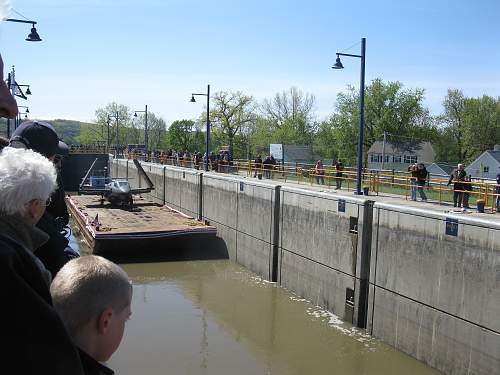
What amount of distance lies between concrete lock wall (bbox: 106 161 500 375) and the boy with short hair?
324 inches

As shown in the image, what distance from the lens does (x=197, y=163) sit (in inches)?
1585

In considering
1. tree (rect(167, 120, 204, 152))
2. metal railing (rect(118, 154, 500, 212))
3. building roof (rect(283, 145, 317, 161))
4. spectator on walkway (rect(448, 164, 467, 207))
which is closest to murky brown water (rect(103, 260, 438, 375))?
metal railing (rect(118, 154, 500, 212))

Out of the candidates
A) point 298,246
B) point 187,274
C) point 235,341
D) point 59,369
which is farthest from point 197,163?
point 59,369

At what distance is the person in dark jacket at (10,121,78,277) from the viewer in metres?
2.77

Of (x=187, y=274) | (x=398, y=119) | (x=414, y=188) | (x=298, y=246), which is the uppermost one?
(x=398, y=119)

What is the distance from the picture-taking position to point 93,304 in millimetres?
1722

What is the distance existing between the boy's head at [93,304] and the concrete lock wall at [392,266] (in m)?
8.22

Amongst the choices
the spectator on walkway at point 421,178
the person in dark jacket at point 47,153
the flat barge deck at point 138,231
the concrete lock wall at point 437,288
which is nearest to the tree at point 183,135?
the flat barge deck at point 138,231

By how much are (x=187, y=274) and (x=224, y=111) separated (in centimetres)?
6986

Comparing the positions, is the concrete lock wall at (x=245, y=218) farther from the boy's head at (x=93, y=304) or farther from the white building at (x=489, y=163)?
the white building at (x=489, y=163)

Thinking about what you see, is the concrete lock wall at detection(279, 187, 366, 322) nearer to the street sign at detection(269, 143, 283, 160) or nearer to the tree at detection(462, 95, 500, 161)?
the street sign at detection(269, 143, 283, 160)

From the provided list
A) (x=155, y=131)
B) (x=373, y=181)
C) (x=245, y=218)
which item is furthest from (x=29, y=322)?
(x=155, y=131)

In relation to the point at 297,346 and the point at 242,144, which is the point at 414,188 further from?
the point at 242,144

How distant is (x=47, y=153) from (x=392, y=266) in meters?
9.44
